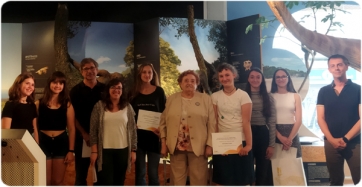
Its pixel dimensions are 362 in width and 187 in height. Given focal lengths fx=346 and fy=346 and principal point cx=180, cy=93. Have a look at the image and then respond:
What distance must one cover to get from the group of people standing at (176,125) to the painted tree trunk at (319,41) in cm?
11

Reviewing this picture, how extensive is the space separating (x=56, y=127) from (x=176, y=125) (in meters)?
0.95

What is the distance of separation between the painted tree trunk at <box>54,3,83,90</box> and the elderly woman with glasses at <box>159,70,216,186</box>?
0.97 meters

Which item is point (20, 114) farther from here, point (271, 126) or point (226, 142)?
point (271, 126)

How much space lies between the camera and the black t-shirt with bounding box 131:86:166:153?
2850 millimetres

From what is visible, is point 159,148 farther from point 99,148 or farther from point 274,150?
point 274,150

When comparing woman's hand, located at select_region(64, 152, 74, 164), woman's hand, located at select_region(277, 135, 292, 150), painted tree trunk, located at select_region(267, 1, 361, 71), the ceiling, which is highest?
the ceiling

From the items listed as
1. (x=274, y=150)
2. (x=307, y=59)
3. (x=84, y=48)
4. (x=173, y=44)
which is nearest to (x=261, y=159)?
(x=274, y=150)

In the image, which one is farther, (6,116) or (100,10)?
(100,10)

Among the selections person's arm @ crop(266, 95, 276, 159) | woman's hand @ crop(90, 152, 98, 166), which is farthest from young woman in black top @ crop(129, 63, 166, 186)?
person's arm @ crop(266, 95, 276, 159)

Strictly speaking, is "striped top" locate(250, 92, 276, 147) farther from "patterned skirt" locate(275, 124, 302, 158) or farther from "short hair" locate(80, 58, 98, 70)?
"short hair" locate(80, 58, 98, 70)

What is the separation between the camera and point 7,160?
7.38 feet

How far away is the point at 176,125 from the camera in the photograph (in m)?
2.67

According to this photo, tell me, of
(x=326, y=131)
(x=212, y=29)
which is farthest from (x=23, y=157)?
(x=326, y=131)

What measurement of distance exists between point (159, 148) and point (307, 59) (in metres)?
1.44
